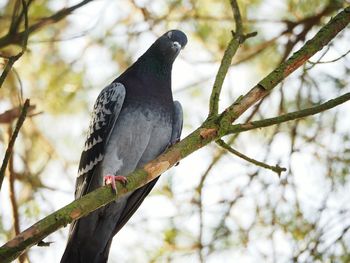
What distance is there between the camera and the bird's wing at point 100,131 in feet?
16.3

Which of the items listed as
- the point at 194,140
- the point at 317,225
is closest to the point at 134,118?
the point at 194,140

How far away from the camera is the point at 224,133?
3770 mm

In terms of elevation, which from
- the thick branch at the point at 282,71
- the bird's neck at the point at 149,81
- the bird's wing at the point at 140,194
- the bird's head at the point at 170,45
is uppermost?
the bird's head at the point at 170,45

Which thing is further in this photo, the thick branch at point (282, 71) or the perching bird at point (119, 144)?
the perching bird at point (119, 144)

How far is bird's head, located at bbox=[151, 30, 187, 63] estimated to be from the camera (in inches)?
210

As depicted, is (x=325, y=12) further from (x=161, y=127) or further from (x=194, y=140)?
(x=194, y=140)

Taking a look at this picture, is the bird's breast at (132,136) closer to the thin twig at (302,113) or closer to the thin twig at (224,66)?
the thin twig at (224,66)

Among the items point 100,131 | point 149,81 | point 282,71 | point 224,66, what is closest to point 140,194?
point 100,131

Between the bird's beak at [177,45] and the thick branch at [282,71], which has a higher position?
the bird's beak at [177,45]

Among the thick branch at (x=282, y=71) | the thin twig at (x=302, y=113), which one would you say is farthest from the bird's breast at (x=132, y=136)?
the thin twig at (x=302, y=113)

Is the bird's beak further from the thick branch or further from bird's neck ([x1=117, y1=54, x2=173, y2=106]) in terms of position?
the thick branch

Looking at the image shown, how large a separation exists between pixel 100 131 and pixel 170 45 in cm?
95

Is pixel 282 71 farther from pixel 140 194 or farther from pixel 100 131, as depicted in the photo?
pixel 140 194

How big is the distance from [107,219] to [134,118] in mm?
823
